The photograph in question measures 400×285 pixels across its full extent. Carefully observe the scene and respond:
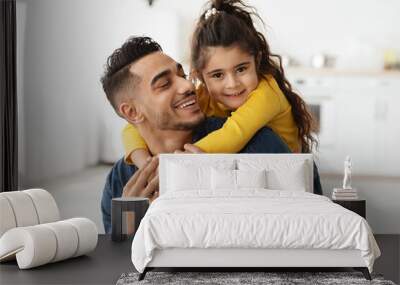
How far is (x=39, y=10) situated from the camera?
8.38 meters

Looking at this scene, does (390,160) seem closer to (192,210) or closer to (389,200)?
(389,200)

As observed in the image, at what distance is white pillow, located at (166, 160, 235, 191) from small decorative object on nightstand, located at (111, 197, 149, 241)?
34 centimetres

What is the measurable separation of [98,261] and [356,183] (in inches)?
117

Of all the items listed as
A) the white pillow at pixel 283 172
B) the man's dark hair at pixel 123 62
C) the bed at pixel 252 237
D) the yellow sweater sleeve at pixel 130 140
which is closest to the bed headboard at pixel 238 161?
the white pillow at pixel 283 172

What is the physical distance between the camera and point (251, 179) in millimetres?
7270

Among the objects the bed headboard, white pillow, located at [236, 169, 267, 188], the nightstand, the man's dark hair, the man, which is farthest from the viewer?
the man's dark hair

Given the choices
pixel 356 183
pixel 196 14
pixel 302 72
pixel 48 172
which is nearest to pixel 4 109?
pixel 48 172

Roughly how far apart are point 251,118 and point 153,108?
1002mm

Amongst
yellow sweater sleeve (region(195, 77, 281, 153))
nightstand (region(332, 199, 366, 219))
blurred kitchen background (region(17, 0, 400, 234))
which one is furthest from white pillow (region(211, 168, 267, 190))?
blurred kitchen background (region(17, 0, 400, 234))

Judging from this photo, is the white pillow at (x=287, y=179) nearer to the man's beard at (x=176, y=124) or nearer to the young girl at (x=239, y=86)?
the young girl at (x=239, y=86)

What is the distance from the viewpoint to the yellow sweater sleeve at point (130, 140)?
8.19m

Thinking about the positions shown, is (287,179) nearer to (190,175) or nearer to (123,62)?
(190,175)

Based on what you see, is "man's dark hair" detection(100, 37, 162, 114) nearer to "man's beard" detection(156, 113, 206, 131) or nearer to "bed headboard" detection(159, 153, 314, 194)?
"man's beard" detection(156, 113, 206, 131)

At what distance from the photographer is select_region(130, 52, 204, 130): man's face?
8016 millimetres
